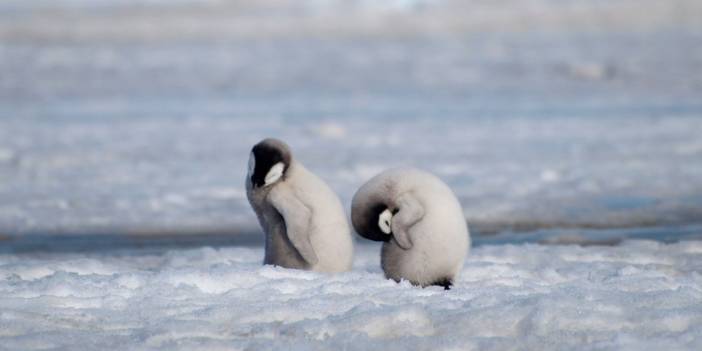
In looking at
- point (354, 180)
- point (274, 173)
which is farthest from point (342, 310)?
point (354, 180)

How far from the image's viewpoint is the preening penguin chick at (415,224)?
4152mm

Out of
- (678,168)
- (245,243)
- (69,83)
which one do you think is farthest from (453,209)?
(69,83)

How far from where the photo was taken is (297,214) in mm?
4273

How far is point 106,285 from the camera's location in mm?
4035

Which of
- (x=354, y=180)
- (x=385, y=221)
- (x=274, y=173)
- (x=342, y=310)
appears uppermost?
(x=274, y=173)

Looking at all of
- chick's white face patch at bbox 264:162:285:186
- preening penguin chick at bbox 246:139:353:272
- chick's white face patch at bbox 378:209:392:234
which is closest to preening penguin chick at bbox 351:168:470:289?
chick's white face patch at bbox 378:209:392:234

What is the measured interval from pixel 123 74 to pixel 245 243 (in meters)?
14.5

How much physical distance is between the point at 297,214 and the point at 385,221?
32 centimetres

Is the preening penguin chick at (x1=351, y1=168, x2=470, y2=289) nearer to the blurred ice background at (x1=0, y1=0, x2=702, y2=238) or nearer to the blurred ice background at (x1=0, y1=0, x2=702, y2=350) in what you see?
the blurred ice background at (x1=0, y1=0, x2=702, y2=350)

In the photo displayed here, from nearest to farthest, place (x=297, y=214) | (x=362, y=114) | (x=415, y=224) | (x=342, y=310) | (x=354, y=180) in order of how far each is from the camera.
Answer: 1. (x=342, y=310)
2. (x=415, y=224)
3. (x=297, y=214)
4. (x=354, y=180)
5. (x=362, y=114)

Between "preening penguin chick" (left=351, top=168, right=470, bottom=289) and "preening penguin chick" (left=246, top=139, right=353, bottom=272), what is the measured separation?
0.37 ft

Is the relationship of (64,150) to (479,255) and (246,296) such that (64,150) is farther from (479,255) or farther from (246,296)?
(246,296)

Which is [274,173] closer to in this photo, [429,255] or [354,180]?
[429,255]

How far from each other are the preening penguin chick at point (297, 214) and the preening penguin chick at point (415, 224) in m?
0.11
